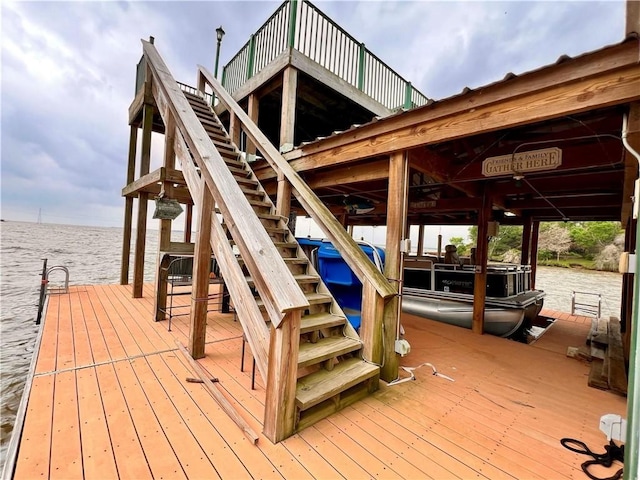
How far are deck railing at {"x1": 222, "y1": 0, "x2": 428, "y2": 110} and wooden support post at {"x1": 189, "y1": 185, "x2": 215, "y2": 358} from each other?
4007 mm

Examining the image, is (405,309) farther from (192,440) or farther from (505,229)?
(505,229)

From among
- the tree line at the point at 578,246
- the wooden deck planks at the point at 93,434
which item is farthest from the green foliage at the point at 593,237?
the wooden deck planks at the point at 93,434

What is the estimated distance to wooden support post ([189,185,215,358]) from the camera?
309 centimetres

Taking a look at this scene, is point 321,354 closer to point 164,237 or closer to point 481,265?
point 164,237

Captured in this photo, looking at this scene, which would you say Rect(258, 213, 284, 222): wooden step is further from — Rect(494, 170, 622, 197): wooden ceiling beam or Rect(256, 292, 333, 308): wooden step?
Rect(494, 170, 622, 197): wooden ceiling beam

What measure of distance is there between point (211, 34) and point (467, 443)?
10793 mm

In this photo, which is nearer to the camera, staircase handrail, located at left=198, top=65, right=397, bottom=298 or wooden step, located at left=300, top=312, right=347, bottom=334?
wooden step, located at left=300, top=312, right=347, bottom=334

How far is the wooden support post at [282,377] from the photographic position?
1.81m

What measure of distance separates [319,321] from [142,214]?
17.0ft

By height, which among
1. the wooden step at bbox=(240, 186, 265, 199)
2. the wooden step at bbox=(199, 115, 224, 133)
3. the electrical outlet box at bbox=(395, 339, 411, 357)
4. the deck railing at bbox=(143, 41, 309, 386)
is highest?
the wooden step at bbox=(199, 115, 224, 133)

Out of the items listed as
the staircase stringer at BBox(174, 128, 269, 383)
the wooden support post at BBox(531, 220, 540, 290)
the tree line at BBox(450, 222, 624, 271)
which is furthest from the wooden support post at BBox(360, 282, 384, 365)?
the tree line at BBox(450, 222, 624, 271)

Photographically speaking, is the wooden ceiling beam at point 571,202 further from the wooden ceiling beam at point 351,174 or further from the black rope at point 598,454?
the black rope at point 598,454

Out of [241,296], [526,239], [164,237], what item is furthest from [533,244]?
[164,237]

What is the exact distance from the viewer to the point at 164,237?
476 cm
